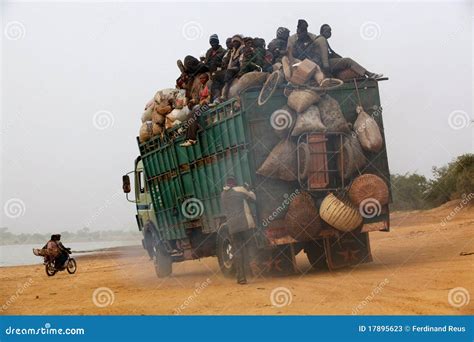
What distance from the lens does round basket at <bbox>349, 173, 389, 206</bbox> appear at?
1044cm

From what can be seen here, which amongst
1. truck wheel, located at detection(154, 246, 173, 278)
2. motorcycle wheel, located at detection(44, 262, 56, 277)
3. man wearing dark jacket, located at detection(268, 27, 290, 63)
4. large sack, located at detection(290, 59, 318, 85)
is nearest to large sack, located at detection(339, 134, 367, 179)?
large sack, located at detection(290, 59, 318, 85)

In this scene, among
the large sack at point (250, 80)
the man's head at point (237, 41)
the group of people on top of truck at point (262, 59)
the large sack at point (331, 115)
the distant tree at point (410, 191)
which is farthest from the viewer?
the distant tree at point (410, 191)

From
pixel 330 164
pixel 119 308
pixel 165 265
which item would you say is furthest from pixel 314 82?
pixel 165 265

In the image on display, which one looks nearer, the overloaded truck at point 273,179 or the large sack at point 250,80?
the overloaded truck at point 273,179

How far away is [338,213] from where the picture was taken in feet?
33.9

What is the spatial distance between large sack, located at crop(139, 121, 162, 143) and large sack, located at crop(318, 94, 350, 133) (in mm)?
3854

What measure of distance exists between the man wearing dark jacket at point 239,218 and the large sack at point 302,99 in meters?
1.31

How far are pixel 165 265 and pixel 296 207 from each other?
4.89 metres

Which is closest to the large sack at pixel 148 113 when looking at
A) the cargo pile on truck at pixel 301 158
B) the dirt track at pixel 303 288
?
the cargo pile on truck at pixel 301 158

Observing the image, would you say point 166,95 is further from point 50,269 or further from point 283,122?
point 50,269

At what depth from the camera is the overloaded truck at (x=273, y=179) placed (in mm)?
10266

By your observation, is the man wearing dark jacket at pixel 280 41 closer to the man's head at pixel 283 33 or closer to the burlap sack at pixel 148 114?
the man's head at pixel 283 33

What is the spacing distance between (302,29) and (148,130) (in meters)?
3.83

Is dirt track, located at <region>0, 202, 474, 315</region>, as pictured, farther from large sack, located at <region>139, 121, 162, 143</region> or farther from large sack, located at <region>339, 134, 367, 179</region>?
large sack, located at <region>139, 121, 162, 143</region>
